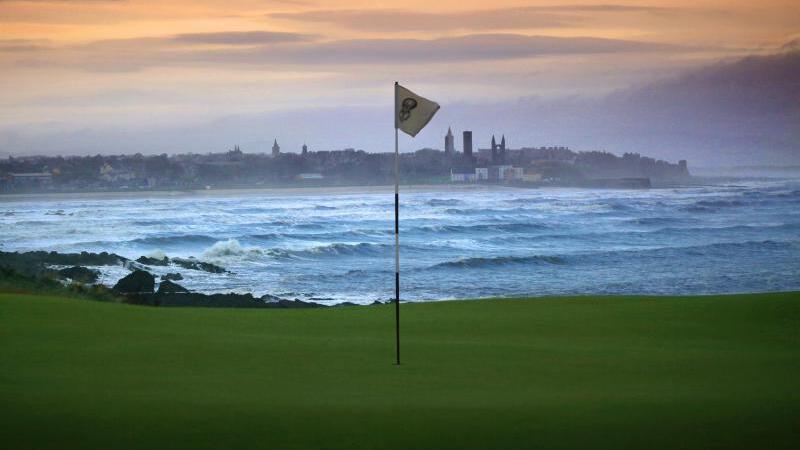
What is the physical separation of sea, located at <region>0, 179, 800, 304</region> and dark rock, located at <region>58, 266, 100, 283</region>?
557mm

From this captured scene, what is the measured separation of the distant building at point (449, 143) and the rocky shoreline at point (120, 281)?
22.8m

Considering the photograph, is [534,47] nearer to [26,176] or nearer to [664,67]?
[664,67]

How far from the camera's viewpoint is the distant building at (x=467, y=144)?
59281 millimetres

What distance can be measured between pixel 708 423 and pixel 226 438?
10.3 feet

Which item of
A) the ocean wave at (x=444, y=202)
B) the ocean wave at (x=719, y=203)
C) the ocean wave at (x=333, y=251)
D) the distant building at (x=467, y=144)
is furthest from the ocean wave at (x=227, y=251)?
the ocean wave at (x=719, y=203)

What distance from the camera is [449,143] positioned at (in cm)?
5988

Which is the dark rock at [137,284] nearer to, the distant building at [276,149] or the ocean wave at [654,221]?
the ocean wave at [654,221]

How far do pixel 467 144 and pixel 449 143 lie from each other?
60.1 inches

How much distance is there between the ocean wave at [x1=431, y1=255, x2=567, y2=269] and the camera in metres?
37.1

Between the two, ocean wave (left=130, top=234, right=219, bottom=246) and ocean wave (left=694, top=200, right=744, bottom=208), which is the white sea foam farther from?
ocean wave (left=694, top=200, right=744, bottom=208)

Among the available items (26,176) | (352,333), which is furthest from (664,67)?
(352,333)

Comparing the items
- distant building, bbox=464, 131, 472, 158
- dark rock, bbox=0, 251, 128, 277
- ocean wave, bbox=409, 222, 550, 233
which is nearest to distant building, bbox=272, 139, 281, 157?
distant building, bbox=464, 131, 472, 158

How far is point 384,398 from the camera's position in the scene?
26.6ft

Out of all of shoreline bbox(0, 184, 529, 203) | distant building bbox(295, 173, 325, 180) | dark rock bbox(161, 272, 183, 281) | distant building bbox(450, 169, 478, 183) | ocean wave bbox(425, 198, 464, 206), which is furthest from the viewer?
distant building bbox(450, 169, 478, 183)
